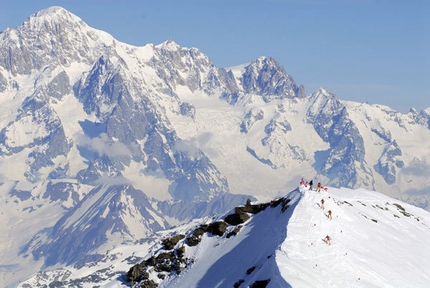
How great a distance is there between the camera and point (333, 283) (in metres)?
93.0

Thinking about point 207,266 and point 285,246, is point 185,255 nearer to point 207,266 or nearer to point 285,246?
point 207,266

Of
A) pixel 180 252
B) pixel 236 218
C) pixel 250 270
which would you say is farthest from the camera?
pixel 236 218

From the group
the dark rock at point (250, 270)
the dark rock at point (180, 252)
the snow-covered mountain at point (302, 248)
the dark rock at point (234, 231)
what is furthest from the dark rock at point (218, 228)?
the dark rock at point (250, 270)

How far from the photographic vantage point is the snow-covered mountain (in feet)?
321

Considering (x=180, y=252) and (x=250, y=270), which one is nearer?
(x=250, y=270)

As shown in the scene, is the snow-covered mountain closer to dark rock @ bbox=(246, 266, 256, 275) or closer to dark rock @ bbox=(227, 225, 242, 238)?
dark rock @ bbox=(227, 225, 242, 238)

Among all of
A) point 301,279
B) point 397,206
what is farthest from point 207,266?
point 397,206

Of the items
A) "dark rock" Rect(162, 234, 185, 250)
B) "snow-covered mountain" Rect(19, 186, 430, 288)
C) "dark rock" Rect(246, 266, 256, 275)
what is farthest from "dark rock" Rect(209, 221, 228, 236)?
"dark rock" Rect(246, 266, 256, 275)

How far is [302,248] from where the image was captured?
103438 millimetres

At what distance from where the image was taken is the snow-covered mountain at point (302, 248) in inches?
3856

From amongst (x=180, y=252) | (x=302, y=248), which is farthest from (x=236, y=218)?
(x=302, y=248)

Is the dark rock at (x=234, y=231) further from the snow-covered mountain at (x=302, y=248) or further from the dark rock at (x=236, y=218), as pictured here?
the dark rock at (x=236, y=218)

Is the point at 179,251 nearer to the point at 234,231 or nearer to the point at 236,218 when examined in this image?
the point at 234,231

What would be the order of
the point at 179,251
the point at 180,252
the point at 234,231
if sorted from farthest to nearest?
the point at 179,251 → the point at 180,252 → the point at 234,231
